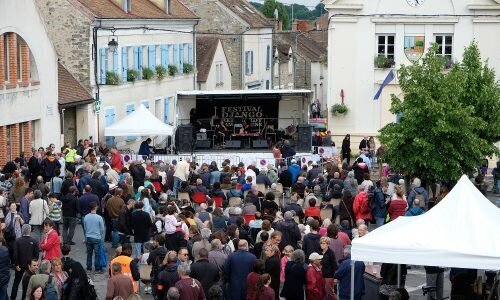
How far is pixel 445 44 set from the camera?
51.4m

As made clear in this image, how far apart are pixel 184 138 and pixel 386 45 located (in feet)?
36.1

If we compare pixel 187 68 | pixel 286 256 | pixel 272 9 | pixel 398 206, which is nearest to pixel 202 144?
pixel 187 68

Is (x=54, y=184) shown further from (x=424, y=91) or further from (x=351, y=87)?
(x=351, y=87)

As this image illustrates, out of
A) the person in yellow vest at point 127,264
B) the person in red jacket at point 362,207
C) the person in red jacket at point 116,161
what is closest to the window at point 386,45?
the person in red jacket at point 116,161

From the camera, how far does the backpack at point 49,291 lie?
19781 mm

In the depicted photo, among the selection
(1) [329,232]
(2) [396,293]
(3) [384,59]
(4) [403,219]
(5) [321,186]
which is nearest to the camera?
(2) [396,293]

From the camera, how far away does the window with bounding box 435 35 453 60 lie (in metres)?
51.3

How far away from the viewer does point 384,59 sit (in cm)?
5138

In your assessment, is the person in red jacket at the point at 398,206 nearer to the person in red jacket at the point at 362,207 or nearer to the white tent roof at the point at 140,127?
the person in red jacket at the point at 362,207

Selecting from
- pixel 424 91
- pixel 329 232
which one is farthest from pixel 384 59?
pixel 329 232

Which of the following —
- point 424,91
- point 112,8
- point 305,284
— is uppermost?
point 112,8

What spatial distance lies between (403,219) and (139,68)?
33.2 m

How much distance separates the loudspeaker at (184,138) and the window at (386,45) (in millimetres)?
10672

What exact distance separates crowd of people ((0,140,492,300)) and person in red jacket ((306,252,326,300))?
2cm
